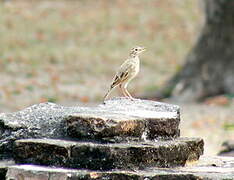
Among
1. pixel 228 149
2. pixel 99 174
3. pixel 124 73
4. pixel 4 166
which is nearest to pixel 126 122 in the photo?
pixel 99 174

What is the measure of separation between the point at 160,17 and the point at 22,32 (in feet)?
17.7

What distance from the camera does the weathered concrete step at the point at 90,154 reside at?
6645 millimetres

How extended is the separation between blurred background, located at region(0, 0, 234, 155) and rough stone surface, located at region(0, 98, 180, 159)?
5.15 metres

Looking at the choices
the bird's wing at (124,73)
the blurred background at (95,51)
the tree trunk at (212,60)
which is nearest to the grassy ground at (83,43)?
the blurred background at (95,51)

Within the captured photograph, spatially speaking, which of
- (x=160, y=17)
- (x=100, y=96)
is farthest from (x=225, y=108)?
(x=160, y=17)

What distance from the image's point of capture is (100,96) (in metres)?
19.1

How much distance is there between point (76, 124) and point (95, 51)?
1883 cm

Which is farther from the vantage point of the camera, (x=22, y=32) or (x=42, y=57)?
(x=22, y=32)

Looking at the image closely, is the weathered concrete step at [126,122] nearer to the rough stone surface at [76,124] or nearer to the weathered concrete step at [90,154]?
the rough stone surface at [76,124]

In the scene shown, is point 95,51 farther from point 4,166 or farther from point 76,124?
point 4,166

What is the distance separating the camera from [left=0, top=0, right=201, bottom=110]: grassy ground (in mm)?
20562

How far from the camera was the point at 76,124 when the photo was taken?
22.6 feet

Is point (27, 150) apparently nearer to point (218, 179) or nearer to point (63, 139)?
point (63, 139)

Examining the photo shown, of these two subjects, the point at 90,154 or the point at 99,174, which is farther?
the point at 90,154
